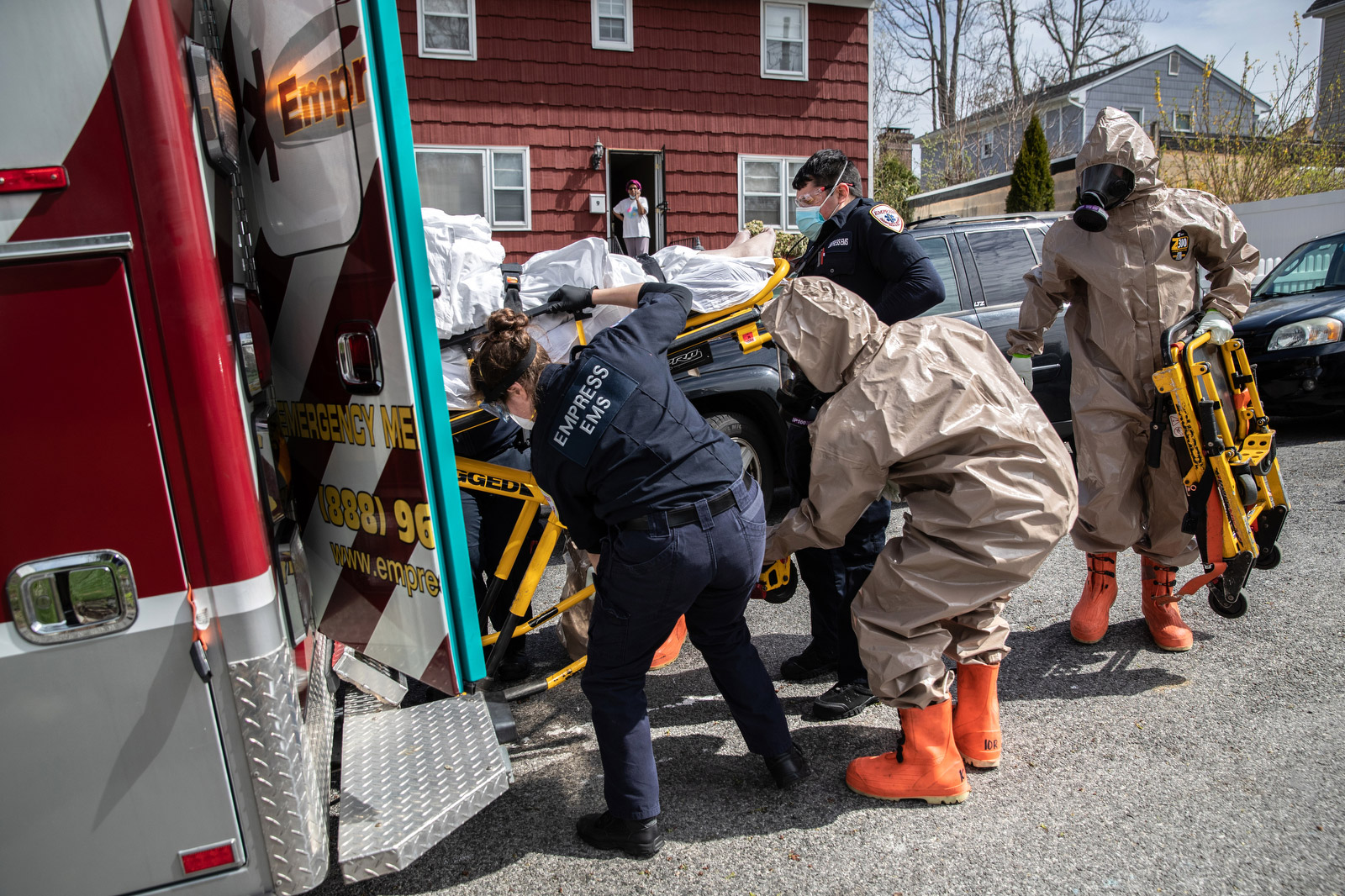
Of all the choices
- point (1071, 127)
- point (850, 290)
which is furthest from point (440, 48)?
point (1071, 127)

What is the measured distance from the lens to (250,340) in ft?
6.72

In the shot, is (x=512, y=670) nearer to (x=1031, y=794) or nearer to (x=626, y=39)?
(x=1031, y=794)

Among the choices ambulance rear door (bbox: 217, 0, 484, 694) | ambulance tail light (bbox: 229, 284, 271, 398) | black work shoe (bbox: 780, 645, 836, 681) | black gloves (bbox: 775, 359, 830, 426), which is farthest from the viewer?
Answer: black work shoe (bbox: 780, 645, 836, 681)

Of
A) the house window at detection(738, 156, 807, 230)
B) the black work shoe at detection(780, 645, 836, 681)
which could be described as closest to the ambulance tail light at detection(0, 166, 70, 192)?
the black work shoe at detection(780, 645, 836, 681)

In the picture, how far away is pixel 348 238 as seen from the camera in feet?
7.18

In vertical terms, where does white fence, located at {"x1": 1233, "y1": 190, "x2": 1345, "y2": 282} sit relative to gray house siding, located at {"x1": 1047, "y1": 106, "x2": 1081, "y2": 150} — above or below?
below

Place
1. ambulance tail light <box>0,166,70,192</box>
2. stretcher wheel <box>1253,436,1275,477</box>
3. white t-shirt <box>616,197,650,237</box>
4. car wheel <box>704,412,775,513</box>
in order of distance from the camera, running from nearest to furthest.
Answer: ambulance tail light <box>0,166,70,192</box>
stretcher wheel <box>1253,436,1275,477</box>
car wheel <box>704,412,775,513</box>
white t-shirt <box>616,197,650,237</box>

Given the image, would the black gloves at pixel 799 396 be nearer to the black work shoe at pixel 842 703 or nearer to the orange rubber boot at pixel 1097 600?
the black work shoe at pixel 842 703

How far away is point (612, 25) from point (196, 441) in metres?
12.2

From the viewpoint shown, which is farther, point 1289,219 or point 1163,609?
point 1289,219

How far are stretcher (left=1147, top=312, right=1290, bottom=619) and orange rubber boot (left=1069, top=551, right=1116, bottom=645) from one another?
275mm

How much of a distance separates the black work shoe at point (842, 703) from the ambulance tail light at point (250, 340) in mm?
2190

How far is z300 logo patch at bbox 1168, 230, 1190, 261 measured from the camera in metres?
3.53

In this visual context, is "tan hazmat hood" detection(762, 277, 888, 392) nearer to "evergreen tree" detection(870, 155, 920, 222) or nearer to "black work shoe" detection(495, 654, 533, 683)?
"black work shoe" detection(495, 654, 533, 683)
